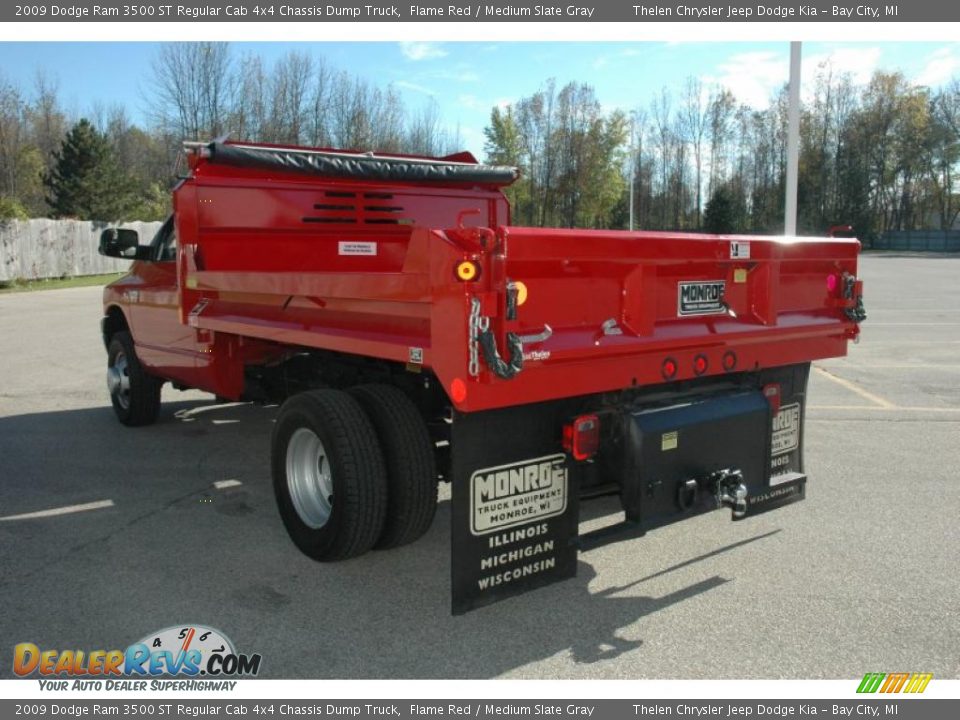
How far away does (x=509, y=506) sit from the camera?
3.44 m

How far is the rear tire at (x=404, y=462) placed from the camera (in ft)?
12.9

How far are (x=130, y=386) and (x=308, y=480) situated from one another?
3.76 meters

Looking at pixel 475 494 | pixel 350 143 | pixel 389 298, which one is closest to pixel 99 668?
pixel 475 494

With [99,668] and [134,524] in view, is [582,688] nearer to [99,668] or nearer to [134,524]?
[99,668]

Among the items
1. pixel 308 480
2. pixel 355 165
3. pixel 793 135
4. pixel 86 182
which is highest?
pixel 86 182

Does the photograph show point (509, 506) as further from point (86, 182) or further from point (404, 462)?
point (86, 182)

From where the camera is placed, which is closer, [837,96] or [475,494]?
[475,494]

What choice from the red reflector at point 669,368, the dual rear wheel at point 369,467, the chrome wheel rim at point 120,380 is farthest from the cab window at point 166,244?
the red reflector at point 669,368

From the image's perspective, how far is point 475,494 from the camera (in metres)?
3.33

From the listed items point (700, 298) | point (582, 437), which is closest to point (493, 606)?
point (582, 437)

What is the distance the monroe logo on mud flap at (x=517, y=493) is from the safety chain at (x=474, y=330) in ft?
1.80

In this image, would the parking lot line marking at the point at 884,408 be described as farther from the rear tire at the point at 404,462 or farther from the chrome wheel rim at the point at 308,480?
the chrome wheel rim at the point at 308,480

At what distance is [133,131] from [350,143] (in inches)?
1203

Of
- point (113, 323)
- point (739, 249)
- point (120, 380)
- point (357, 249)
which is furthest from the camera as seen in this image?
point (113, 323)
